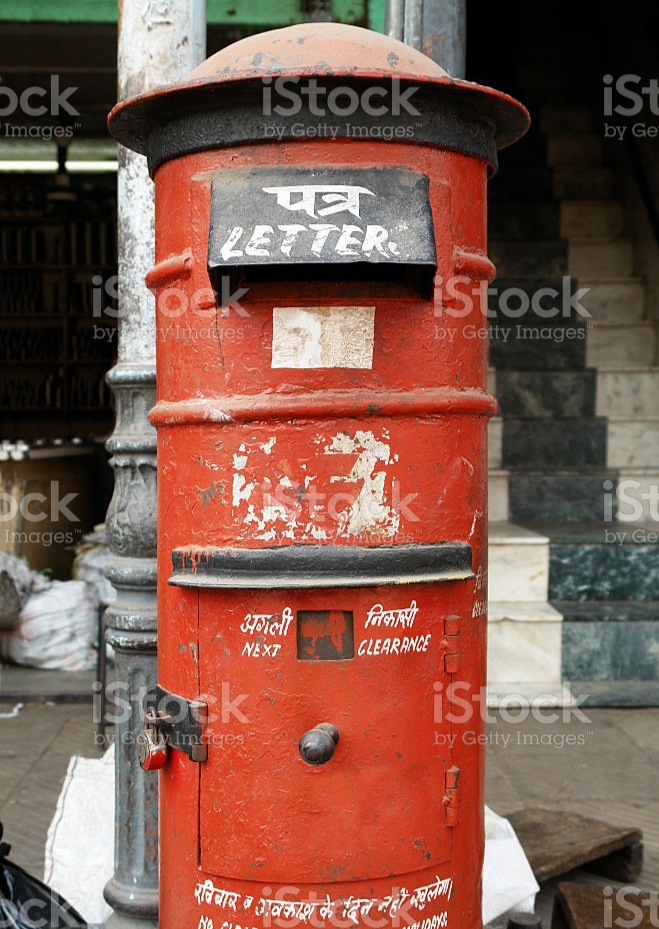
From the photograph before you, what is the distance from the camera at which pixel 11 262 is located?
41.9 ft

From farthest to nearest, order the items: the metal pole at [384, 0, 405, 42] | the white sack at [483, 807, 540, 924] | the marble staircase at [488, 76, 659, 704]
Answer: the marble staircase at [488, 76, 659, 704] < the metal pole at [384, 0, 405, 42] < the white sack at [483, 807, 540, 924]

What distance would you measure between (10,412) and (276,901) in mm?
11357

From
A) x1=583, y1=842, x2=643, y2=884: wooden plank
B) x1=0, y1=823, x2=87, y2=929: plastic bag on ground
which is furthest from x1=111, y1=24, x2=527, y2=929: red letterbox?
x1=583, y1=842, x2=643, y2=884: wooden plank

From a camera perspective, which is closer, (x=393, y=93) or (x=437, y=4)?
(x=393, y=93)

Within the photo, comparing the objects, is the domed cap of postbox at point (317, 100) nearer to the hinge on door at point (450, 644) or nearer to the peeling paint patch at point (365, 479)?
the peeling paint patch at point (365, 479)

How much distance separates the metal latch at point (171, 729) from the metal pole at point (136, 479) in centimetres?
51

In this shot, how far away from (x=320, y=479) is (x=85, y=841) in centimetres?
194

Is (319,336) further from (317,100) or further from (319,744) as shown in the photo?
(319,744)

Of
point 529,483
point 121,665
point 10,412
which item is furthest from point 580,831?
point 10,412

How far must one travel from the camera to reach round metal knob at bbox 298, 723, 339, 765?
2160 millimetres

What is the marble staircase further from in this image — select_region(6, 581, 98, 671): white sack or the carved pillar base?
the carved pillar base

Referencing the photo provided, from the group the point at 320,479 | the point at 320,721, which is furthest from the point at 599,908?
the point at 320,479

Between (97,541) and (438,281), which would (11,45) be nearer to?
(97,541)

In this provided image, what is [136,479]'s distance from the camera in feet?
9.77
